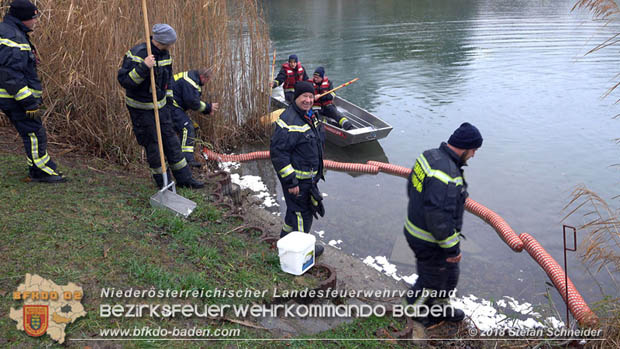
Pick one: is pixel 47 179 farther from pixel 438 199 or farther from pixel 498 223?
pixel 498 223

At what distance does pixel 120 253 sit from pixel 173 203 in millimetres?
1279

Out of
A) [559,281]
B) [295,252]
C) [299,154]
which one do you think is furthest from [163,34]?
[559,281]

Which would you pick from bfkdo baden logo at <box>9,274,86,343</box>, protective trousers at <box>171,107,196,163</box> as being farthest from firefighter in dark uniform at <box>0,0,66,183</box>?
bfkdo baden logo at <box>9,274,86,343</box>

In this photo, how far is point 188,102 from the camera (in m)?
6.89

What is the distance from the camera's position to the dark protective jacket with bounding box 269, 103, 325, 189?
176 inches

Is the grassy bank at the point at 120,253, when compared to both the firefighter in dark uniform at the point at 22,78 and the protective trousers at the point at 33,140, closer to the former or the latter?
the protective trousers at the point at 33,140

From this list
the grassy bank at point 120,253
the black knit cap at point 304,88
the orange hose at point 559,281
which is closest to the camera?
the grassy bank at point 120,253

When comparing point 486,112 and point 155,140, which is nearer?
point 155,140

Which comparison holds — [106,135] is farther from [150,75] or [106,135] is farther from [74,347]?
[74,347]

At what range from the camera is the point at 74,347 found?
9.73 ft

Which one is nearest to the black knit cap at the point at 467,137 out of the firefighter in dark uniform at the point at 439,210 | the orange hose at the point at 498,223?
the firefighter in dark uniform at the point at 439,210

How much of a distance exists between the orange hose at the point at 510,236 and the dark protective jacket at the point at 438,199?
1.65 metres

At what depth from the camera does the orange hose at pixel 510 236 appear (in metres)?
4.54

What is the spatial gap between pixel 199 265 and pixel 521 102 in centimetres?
1081
